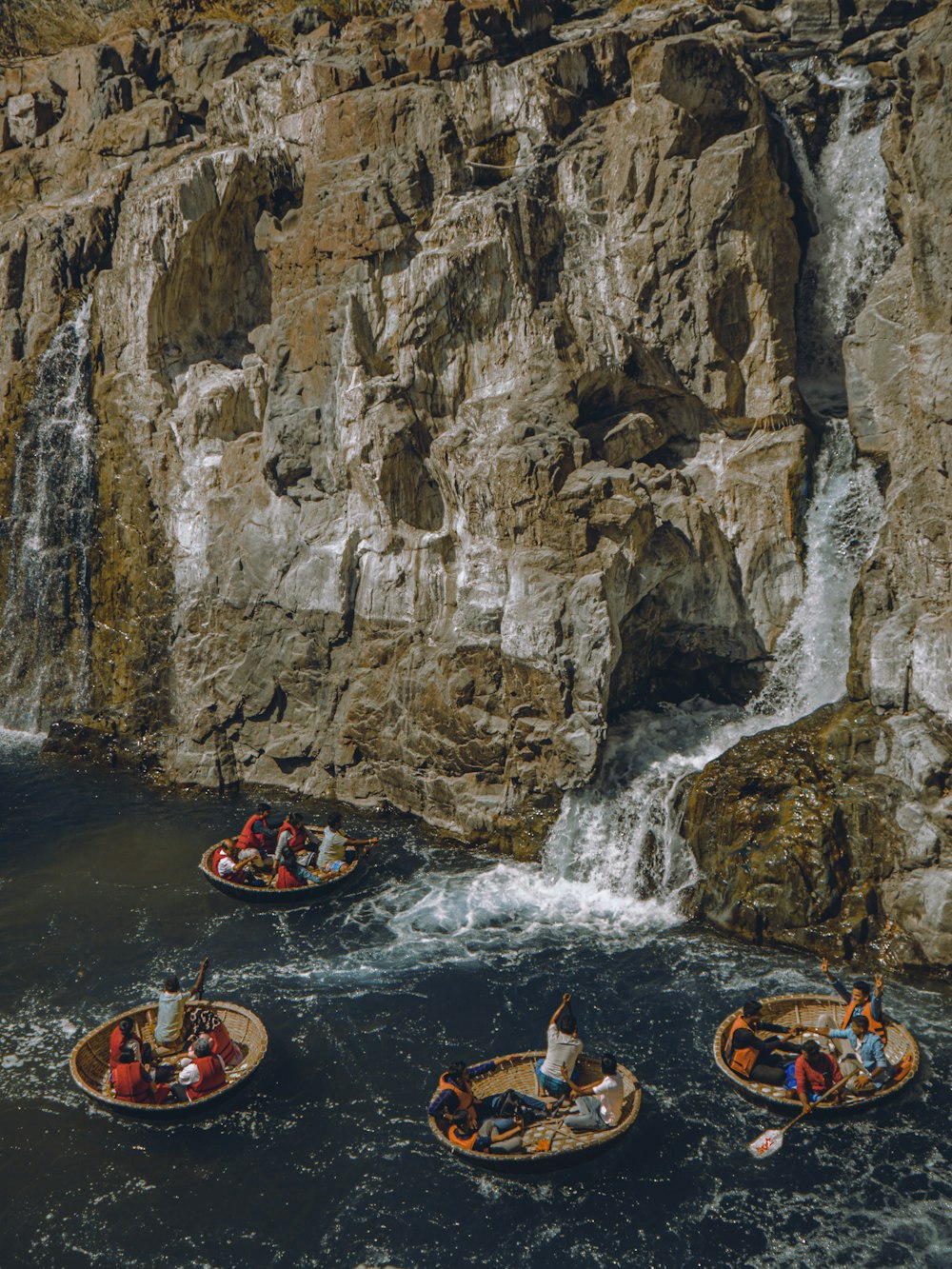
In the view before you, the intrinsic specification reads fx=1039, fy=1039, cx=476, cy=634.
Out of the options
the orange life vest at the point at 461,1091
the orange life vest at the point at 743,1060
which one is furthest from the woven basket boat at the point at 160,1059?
the orange life vest at the point at 743,1060

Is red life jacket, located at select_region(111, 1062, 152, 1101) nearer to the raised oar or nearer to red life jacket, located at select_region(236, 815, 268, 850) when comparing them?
red life jacket, located at select_region(236, 815, 268, 850)

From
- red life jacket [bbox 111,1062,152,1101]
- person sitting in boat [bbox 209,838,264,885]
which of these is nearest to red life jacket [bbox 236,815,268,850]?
person sitting in boat [bbox 209,838,264,885]

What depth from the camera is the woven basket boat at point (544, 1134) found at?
14609 millimetres

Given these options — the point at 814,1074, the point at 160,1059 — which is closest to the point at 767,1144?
the point at 814,1074

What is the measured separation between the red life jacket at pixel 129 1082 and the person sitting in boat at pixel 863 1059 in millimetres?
10834

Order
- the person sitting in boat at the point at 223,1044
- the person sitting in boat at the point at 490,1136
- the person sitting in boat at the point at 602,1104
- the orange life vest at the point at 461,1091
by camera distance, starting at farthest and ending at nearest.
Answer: the person sitting in boat at the point at 223,1044 < the orange life vest at the point at 461,1091 < the person sitting in boat at the point at 602,1104 < the person sitting in boat at the point at 490,1136

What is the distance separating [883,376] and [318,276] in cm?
1564

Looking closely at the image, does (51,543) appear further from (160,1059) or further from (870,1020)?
(870,1020)

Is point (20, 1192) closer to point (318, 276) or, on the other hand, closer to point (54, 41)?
point (318, 276)

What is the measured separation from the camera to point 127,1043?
648 inches

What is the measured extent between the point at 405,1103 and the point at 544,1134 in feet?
8.46

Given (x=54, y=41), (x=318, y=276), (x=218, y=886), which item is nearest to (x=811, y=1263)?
(x=218, y=886)

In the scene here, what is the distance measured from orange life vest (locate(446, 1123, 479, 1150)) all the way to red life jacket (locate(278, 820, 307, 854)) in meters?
10.1

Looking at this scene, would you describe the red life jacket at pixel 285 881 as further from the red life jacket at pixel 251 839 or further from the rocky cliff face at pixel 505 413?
the rocky cliff face at pixel 505 413
